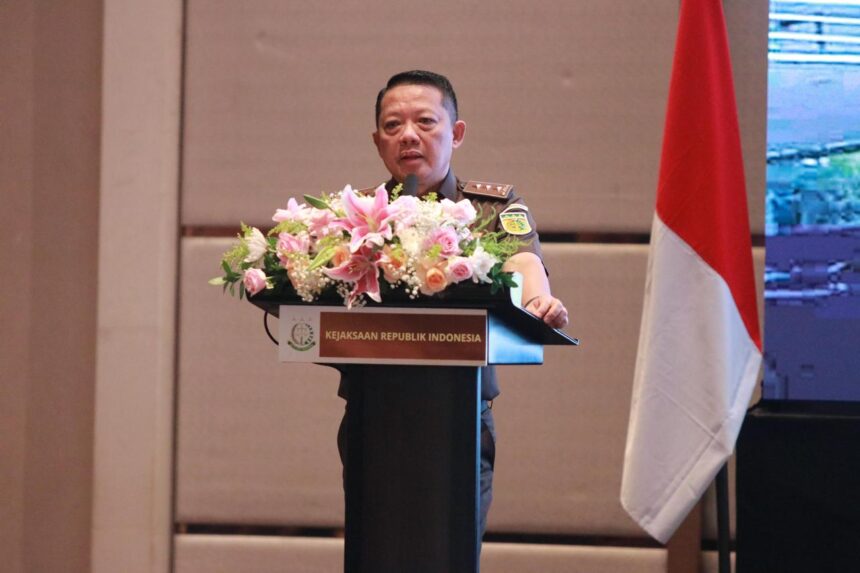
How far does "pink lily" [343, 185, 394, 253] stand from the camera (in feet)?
5.81

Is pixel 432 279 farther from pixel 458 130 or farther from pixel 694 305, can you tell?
pixel 694 305

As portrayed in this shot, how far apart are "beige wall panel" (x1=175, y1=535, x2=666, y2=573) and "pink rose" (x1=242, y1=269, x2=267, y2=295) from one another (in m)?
1.80

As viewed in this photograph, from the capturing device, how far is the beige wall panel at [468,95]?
3.39 metres

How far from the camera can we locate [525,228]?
89.4 inches

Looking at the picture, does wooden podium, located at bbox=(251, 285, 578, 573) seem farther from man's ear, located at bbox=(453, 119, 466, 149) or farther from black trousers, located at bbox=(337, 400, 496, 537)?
man's ear, located at bbox=(453, 119, 466, 149)

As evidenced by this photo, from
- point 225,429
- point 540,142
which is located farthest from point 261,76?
point 225,429

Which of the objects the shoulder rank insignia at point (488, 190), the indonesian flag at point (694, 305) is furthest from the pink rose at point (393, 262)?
the indonesian flag at point (694, 305)

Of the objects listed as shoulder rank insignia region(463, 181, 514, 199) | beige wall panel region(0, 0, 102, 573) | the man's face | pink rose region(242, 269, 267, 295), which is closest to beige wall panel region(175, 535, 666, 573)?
beige wall panel region(0, 0, 102, 573)

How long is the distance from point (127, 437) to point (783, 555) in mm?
2164

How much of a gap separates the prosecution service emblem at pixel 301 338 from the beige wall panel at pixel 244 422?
5.28 feet

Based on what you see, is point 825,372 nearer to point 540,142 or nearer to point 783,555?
point 783,555

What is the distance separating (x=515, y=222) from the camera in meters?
2.28

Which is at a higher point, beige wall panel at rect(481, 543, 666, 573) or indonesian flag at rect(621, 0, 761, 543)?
indonesian flag at rect(621, 0, 761, 543)

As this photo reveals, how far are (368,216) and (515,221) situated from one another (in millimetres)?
576
